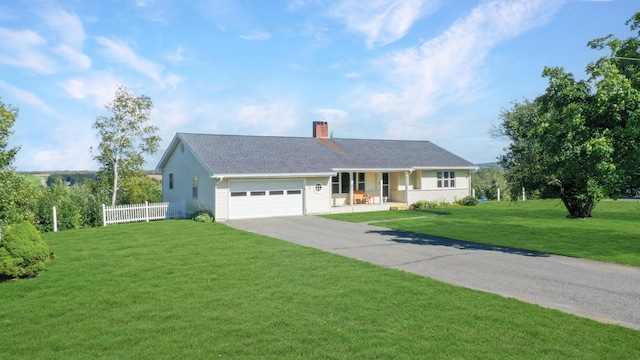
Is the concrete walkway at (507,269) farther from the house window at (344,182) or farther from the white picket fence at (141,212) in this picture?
the house window at (344,182)

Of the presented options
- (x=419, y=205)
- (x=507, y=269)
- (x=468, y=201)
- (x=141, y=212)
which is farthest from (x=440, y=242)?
(x=468, y=201)

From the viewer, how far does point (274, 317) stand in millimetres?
6871

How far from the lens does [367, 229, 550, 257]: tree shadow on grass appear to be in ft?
42.3

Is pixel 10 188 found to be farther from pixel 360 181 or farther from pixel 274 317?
pixel 360 181

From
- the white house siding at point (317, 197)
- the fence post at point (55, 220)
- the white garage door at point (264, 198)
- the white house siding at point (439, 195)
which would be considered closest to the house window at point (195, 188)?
the white garage door at point (264, 198)

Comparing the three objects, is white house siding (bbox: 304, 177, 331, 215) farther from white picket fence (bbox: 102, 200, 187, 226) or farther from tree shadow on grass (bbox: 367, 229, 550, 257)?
tree shadow on grass (bbox: 367, 229, 550, 257)

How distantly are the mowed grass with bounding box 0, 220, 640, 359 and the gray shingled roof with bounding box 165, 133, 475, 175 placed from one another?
1199 cm

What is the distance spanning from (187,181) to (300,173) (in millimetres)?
6785

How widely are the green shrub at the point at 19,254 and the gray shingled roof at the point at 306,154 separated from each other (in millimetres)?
10871

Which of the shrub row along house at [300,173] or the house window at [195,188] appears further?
the house window at [195,188]

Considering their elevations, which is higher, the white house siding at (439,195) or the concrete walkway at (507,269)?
the white house siding at (439,195)

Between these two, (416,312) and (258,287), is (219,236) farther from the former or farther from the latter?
(416,312)

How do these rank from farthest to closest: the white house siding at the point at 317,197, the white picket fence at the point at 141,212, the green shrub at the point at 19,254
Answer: the white house siding at the point at 317,197, the white picket fence at the point at 141,212, the green shrub at the point at 19,254

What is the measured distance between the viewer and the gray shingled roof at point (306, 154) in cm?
2320
